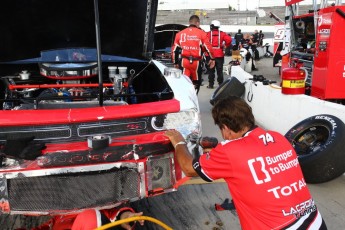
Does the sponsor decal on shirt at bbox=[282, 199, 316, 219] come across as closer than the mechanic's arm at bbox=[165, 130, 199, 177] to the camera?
Yes

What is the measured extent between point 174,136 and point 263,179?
829 millimetres

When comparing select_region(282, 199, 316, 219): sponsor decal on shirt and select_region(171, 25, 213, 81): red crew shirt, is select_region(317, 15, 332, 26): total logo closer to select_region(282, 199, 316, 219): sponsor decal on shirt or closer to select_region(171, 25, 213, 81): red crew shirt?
select_region(171, 25, 213, 81): red crew shirt

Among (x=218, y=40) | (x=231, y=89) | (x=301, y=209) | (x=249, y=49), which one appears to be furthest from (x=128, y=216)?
(x=249, y=49)

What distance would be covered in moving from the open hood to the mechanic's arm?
1649 mm

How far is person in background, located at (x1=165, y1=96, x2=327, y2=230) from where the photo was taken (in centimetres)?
→ 196

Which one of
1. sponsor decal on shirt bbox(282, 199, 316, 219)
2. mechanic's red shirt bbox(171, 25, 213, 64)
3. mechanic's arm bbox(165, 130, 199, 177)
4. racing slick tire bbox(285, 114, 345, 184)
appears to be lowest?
racing slick tire bbox(285, 114, 345, 184)

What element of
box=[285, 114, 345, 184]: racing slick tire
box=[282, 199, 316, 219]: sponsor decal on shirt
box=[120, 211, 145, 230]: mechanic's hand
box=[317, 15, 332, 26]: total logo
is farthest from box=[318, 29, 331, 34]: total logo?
box=[120, 211, 145, 230]: mechanic's hand

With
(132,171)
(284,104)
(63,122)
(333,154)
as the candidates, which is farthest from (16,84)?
(284,104)

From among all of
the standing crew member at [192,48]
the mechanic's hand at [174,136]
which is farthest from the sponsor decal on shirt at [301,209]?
the standing crew member at [192,48]

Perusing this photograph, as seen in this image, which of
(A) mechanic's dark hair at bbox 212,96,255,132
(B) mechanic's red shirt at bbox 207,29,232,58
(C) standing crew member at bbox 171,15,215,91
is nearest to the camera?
(A) mechanic's dark hair at bbox 212,96,255,132

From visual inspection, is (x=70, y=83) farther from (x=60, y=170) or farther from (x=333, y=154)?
(x=333, y=154)

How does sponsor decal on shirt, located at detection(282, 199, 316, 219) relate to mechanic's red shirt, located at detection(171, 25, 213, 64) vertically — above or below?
below

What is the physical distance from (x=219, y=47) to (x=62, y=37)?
274 inches

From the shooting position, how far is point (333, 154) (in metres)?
3.65
